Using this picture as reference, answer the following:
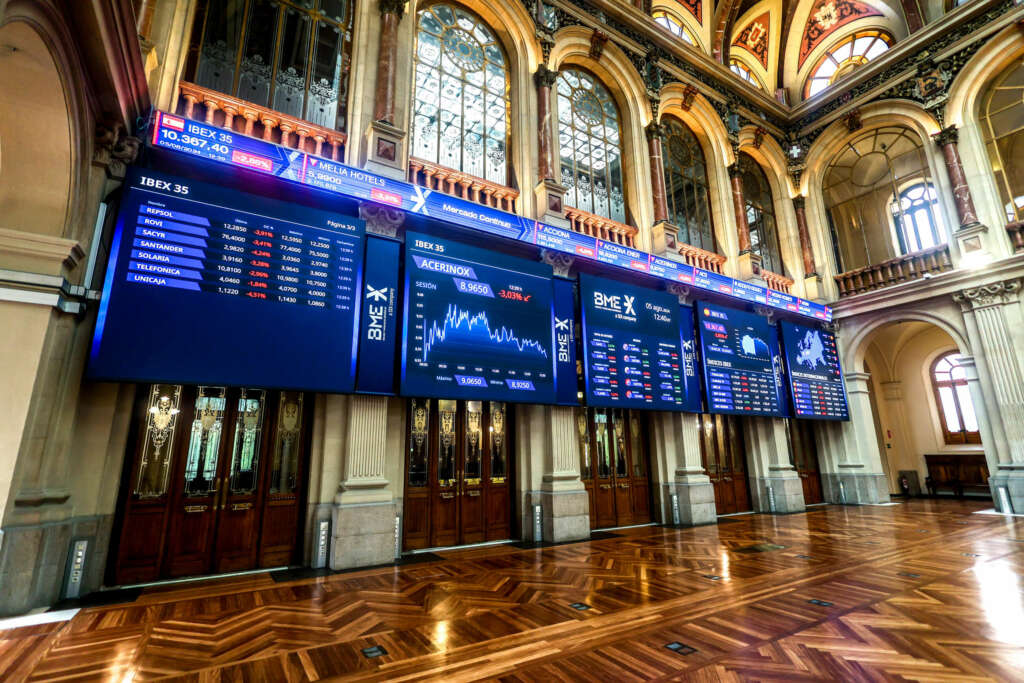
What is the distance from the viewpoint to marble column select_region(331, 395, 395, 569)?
534cm

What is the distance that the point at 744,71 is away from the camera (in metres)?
13.1

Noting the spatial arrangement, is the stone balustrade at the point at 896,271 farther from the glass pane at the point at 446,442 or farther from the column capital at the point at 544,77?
the glass pane at the point at 446,442

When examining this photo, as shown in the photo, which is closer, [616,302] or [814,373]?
[616,302]

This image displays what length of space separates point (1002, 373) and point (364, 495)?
11780mm

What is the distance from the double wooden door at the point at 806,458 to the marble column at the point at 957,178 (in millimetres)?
5373

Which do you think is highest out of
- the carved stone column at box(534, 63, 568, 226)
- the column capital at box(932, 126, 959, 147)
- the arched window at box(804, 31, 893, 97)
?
the arched window at box(804, 31, 893, 97)

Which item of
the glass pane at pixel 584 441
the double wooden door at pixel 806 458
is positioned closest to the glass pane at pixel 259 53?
the glass pane at pixel 584 441

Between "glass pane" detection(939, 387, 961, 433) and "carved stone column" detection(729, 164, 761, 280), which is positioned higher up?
"carved stone column" detection(729, 164, 761, 280)

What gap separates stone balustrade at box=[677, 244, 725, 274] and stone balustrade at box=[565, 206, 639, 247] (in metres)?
1.17

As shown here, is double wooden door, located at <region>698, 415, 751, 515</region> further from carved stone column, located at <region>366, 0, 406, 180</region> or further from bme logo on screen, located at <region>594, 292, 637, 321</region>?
carved stone column, located at <region>366, 0, 406, 180</region>

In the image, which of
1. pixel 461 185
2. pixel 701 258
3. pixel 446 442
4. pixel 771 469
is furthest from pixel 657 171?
pixel 446 442

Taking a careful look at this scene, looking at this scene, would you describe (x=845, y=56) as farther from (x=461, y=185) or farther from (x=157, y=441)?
(x=157, y=441)

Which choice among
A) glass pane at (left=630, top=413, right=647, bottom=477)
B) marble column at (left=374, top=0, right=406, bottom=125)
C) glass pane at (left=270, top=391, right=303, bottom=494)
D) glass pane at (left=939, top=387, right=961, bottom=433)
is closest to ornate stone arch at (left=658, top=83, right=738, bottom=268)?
glass pane at (left=630, top=413, right=647, bottom=477)

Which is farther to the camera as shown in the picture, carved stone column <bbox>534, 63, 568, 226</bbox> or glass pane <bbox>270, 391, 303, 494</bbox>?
carved stone column <bbox>534, 63, 568, 226</bbox>
